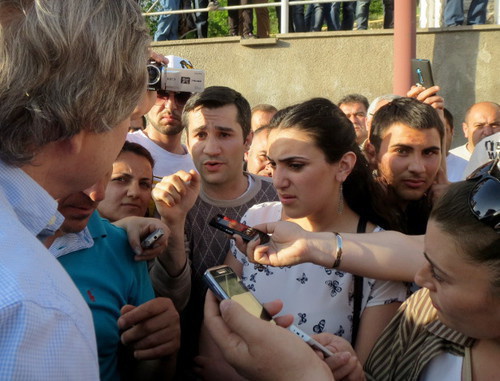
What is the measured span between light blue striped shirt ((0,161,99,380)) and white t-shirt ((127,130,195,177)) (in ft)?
9.19

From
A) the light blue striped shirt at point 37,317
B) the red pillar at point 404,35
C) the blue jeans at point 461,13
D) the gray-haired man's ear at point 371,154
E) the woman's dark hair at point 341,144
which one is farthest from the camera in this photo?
the blue jeans at point 461,13

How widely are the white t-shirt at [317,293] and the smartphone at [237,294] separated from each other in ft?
1.69

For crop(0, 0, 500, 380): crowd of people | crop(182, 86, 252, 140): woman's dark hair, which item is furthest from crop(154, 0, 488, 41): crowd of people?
crop(0, 0, 500, 380): crowd of people

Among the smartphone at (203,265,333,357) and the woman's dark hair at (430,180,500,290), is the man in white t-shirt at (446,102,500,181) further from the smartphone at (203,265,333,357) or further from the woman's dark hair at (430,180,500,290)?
the smartphone at (203,265,333,357)

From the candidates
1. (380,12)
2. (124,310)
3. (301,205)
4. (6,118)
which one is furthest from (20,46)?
(380,12)

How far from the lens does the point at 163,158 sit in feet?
12.8

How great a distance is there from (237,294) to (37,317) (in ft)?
2.77

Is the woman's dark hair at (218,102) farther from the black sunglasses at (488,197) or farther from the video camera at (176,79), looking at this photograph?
the black sunglasses at (488,197)

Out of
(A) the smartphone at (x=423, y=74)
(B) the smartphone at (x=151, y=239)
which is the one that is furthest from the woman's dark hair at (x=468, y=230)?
(A) the smartphone at (x=423, y=74)

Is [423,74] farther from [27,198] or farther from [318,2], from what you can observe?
[318,2]

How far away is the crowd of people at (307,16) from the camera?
8.91 m

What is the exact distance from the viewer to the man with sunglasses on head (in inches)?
153

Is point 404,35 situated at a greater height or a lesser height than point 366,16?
lesser

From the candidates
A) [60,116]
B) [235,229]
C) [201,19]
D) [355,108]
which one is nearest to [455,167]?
[355,108]
